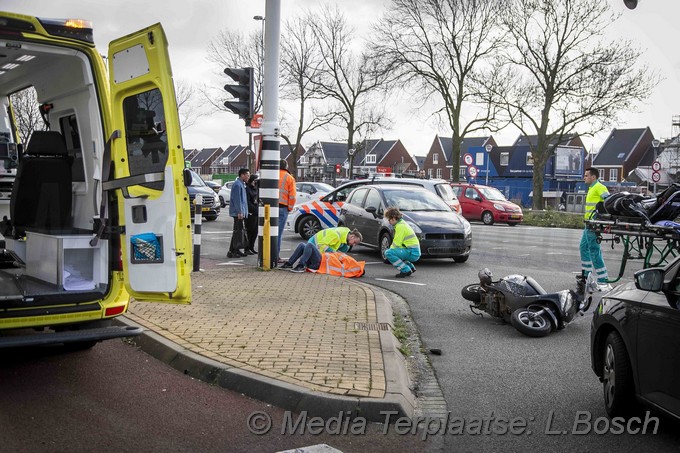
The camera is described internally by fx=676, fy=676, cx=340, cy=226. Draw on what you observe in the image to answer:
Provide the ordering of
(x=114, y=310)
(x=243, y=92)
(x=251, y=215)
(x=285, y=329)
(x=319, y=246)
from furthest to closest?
1. (x=251, y=215)
2. (x=319, y=246)
3. (x=243, y=92)
4. (x=285, y=329)
5. (x=114, y=310)

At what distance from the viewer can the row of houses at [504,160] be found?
52062mm

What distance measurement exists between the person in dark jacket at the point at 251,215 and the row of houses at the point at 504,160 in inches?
598

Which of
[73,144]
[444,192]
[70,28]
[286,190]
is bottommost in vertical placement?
[444,192]

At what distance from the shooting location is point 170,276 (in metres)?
5.14

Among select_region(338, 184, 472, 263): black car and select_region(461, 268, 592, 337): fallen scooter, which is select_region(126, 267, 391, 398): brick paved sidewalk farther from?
select_region(338, 184, 472, 263): black car

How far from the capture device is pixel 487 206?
94.1ft

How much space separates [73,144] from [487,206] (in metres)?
23.8

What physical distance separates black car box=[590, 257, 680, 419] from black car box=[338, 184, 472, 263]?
8296mm

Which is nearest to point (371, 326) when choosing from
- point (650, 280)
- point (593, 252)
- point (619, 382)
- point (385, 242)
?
point (619, 382)

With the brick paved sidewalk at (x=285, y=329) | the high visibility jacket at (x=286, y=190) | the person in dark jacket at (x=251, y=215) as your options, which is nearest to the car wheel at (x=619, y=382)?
the brick paved sidewalk at (x=285, y=329)

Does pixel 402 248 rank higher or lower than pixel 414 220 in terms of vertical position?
lower

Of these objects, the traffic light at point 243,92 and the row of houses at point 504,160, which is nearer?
the traffic light at point 243,92

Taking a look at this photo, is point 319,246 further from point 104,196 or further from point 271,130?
point 104,196

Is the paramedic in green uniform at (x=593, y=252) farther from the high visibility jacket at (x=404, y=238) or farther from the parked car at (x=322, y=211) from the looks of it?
the parked car at (x=322, y=211)
